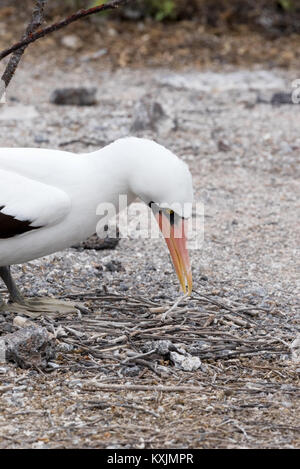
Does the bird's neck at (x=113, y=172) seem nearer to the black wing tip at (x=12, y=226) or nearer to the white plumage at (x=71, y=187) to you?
the white plumage at (x=71, y=187)

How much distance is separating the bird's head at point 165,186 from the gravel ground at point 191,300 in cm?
60

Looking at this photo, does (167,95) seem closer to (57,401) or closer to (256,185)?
(256,185)

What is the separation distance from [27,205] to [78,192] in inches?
12.6

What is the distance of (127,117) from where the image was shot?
10312 mm

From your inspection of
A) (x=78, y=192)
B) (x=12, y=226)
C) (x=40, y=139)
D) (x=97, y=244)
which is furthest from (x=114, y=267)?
(x=40, y=139)

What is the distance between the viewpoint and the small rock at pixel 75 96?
1077 cm

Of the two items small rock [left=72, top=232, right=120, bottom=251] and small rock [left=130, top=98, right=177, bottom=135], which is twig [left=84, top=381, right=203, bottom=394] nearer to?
small rock [left=72, top=232, right=120, bottom=251]

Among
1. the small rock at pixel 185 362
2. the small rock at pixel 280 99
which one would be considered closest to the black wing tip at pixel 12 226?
the small rock at pixel 185 362

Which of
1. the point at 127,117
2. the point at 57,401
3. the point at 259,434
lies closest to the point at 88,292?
the point at 57,401

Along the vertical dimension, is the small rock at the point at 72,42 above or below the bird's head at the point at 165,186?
above

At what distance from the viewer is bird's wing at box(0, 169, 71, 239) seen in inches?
188

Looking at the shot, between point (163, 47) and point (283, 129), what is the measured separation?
14.6ft

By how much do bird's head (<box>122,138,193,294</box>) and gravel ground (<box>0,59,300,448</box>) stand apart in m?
0.60

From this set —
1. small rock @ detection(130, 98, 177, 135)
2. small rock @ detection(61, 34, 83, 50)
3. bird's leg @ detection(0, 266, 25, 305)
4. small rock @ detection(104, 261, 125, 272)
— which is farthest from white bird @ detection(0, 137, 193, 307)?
small rock @ detection(61, 34, 83, 50)
